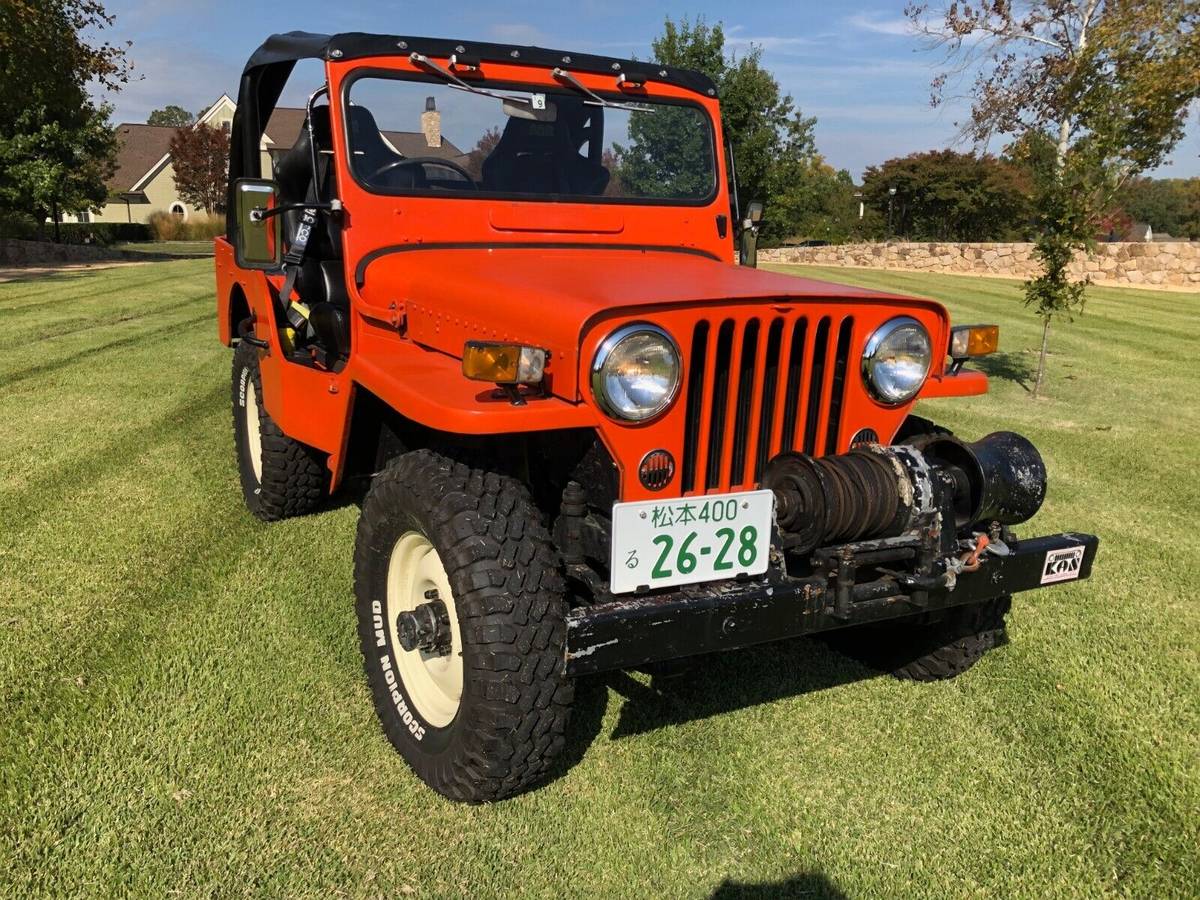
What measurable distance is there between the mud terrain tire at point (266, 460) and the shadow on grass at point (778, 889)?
286cm

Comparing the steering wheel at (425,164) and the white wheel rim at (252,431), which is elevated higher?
the steering wheel at (425,164)

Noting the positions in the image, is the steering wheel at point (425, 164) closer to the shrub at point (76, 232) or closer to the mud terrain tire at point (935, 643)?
the mud terrain tire at point (935, 643)

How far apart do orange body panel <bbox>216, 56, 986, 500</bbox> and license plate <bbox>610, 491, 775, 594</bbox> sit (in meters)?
0.24

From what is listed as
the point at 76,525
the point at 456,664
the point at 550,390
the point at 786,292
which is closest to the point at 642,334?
the point at 550,390

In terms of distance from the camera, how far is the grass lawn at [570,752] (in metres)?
2.37

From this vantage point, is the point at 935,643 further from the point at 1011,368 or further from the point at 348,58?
the point at 1011,368

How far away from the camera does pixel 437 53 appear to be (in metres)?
3.62

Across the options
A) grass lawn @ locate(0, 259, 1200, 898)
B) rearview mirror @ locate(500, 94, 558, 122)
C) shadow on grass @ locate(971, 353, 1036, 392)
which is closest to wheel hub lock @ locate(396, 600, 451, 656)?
grass lawn @ locate(0, 259, 1200, 898)

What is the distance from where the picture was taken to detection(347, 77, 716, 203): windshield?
3500 mm

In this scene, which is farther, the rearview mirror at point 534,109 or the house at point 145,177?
the house at point 145,177

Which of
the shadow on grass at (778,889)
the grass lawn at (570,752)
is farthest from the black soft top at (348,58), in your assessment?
the shadow on grass at (778,889)

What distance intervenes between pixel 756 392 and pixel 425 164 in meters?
1.75

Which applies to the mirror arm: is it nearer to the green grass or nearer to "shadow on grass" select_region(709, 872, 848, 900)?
"shadow on grass" select_region(709, 872, 848, 900)

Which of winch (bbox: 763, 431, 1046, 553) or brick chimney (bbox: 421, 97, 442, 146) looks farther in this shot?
brick chimney (bbox: 421, 97, 442, 146)
